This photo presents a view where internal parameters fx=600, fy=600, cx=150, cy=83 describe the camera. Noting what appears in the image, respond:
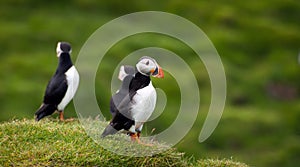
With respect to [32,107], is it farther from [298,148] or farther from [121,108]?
[121,108]

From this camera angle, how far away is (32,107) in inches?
775

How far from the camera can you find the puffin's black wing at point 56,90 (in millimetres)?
10180

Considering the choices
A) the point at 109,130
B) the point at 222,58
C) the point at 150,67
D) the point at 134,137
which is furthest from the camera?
the point at 222,58

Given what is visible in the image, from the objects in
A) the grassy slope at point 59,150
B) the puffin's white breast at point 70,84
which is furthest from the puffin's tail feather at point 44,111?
the grassy slope at point 59,150

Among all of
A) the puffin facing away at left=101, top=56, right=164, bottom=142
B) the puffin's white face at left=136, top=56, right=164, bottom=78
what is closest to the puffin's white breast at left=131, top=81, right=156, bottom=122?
the puffin facing away at left=101, top=56, right=164, bottom=142

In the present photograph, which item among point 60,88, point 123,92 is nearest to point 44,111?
point 60,88

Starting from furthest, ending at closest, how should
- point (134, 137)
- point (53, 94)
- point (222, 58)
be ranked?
point (222, 58) < point (53, 94) < point (134, 137)

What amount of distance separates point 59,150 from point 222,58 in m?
16.9

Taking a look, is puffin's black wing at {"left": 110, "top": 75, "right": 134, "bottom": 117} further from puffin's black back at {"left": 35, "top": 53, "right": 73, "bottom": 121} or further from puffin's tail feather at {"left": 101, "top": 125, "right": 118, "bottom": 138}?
puffin's black back at {"left": 35, "top": 53, "right": 73, "bottom": 121}

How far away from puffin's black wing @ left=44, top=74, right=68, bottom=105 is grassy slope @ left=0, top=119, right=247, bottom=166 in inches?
54.5

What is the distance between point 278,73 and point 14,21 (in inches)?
444

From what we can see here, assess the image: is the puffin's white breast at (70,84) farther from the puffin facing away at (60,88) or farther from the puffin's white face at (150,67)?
the puffin's white face at (150,67)

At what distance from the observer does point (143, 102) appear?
25.9ft

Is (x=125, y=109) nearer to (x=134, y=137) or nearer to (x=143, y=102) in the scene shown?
(x=143, y=102)
